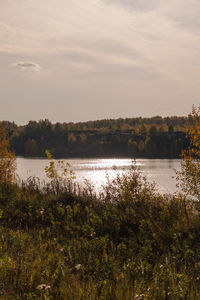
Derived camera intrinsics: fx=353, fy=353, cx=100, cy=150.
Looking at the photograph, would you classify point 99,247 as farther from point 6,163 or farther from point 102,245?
point 6,163

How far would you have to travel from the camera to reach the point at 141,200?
1217 centimetres

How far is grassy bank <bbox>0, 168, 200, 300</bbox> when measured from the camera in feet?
16.5

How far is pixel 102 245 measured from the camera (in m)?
7.64

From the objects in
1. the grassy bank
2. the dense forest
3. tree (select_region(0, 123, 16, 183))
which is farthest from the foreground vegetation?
the dense forest

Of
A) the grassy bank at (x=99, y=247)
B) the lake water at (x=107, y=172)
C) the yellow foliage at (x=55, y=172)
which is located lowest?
the lake water at (x=107, y=172)

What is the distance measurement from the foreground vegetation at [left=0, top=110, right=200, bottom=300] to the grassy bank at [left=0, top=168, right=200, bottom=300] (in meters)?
0.02

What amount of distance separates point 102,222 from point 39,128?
15591 centimetres

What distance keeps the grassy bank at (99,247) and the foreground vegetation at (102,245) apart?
0.05 feet

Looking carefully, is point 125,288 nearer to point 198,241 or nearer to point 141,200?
point 198,241

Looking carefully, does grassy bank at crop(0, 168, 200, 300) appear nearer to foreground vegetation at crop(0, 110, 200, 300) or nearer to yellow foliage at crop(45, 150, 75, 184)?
foreground vegetation at crop(0, 110, 200, 300)

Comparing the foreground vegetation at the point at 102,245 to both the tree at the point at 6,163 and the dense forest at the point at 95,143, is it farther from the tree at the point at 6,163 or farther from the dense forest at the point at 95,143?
the dense forest at the point at 95,143

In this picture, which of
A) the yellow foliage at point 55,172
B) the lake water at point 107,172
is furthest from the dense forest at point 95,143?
the yellow foliage at point 55,172

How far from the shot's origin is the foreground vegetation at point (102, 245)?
503cm

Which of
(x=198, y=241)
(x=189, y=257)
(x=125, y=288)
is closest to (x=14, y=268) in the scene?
(x=125, y=288)
